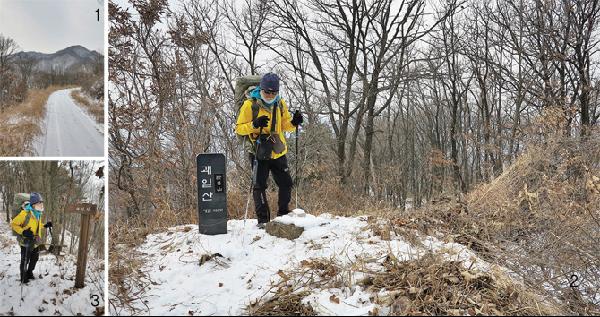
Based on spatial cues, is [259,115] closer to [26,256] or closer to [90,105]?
[90,105]

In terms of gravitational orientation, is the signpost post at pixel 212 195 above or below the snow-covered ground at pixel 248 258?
above

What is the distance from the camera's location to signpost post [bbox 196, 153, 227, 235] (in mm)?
5770

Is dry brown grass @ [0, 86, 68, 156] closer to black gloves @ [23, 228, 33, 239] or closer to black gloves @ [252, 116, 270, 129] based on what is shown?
black gloves @ [23, 228, 33, 239]

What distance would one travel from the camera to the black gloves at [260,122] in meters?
5.60

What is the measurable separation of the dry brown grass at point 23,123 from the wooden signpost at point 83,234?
2.54 ft

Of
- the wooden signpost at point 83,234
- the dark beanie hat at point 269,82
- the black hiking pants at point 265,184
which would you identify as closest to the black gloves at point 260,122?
the dark beanie hat at point 269,82

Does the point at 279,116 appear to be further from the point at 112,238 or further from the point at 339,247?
the point at 112,238

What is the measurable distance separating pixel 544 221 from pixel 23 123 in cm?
654

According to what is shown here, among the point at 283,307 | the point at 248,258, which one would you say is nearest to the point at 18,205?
the point at 283,307

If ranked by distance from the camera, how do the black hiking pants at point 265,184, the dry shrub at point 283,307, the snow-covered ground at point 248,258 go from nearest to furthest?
the dry shrub at point 283,307, the snow-covered ground at point 248,258, the black hiking pants at point 265,184

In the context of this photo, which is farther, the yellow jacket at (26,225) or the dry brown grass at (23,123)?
the dry brown grass at (23,123)

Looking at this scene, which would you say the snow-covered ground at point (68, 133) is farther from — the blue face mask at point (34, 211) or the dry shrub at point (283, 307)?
the dry shrub at point (283, 307)

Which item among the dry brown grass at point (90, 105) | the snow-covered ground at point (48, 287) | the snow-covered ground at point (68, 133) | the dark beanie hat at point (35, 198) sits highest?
the dry brown grass at point (90, 105)

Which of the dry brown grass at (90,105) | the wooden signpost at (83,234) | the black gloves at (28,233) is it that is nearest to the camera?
the wooden signpost at (83,234)
